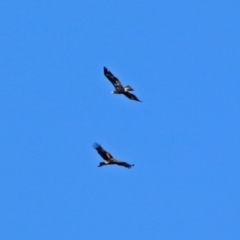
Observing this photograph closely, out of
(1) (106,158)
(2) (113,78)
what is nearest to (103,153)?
(1) (106,158)

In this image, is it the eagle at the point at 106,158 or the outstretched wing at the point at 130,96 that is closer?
the eagle at the point at 106,158

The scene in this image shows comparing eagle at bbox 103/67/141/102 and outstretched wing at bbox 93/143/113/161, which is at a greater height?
eagle at bbox 103/67/141/102

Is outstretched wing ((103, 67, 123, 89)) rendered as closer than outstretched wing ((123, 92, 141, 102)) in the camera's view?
No

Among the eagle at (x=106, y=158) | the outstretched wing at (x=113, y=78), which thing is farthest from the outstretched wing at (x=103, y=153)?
the outstretched wing at (x=113, y=78)

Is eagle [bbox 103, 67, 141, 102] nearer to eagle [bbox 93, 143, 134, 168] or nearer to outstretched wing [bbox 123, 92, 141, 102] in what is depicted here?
outstretched wing [bbox 123, 92, 141, 102]

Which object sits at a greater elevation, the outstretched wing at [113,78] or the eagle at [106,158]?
the outstretched wing at [113,78]

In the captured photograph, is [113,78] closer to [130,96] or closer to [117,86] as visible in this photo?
[117,86]

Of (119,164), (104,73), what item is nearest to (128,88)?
(104,73)

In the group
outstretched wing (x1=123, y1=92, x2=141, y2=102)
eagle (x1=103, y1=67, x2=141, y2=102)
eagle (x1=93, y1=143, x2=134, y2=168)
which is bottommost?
eagle (x1=93, y1=143, x2=134, y2=168)

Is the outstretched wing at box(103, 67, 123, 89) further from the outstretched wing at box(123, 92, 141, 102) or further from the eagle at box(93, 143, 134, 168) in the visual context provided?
the eagle at box(93, 143, 134, 168)

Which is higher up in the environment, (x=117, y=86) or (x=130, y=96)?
(x=117, y=86)

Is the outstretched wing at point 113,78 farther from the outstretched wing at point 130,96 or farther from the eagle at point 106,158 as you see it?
the eagle at point 106,158

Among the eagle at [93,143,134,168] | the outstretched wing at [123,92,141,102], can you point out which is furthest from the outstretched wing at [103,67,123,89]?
the eagle at [93,143,134,168]

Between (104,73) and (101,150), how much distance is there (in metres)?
7.71
